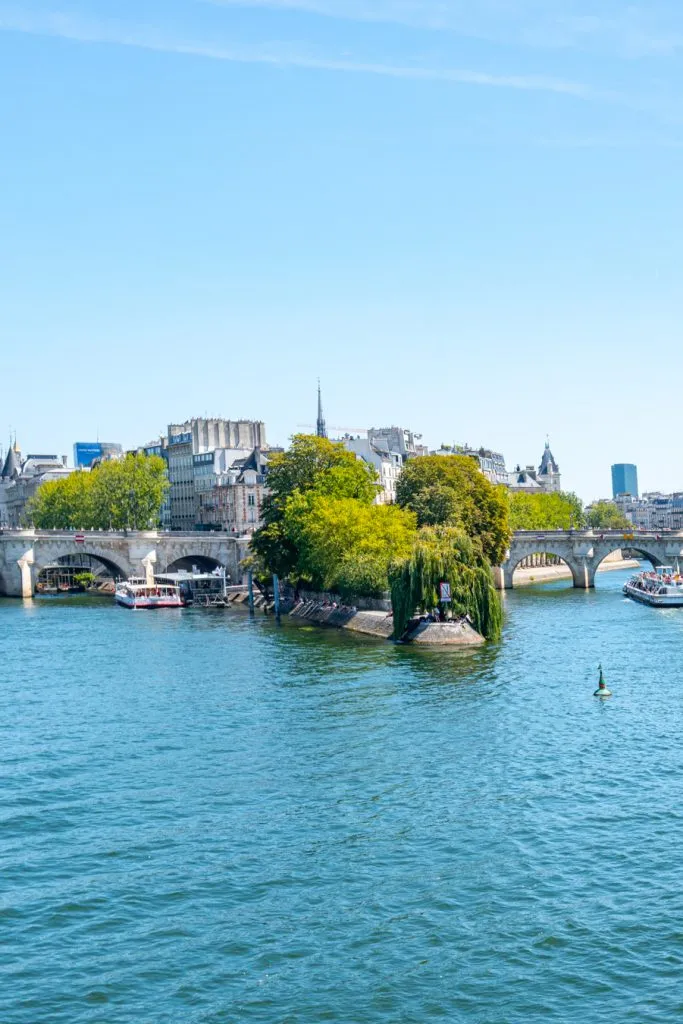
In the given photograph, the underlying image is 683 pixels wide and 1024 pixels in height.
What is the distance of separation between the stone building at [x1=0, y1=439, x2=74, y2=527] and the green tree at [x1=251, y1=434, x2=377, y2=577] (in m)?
80.3

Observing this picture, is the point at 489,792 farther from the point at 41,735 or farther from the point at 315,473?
the point at 315,473

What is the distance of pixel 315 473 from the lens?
96.6 meters

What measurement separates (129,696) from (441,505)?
44.1 meters

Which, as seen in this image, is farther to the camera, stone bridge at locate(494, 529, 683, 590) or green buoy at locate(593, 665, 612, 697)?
stone bridge at locate(494, 529, 683, 590)

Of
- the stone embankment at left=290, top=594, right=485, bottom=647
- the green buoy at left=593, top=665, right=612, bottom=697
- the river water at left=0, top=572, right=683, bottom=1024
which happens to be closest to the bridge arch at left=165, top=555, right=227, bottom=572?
the stone embankment at left=290, top=594, right=485, bottom=647

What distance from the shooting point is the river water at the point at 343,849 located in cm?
2189

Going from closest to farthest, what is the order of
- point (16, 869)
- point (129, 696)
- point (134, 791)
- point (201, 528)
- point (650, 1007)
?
1. point (650, 1007)
2. point (16, 869)
3. point (134, 791)
4. point (129, 696)
5. point (201, 528)

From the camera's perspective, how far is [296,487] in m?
96.6

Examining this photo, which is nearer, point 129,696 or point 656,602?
point 129,696

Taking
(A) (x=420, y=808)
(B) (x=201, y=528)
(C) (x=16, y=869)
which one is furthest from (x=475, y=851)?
(B) (x=201, y=528)

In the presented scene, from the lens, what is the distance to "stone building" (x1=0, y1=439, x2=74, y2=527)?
178 metres

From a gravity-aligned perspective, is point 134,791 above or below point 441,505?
below

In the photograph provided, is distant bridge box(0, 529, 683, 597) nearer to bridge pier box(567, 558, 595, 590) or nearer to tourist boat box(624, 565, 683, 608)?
bridge pier box(567, 558, 595, 590)

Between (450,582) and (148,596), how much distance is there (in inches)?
1589
